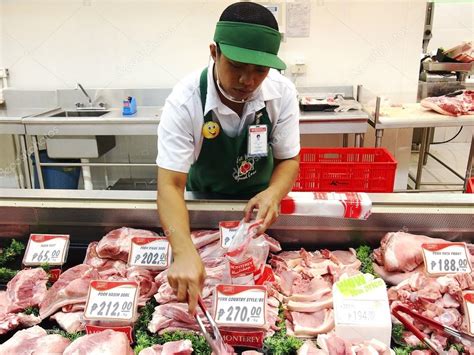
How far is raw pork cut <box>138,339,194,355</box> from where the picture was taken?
1.20 m

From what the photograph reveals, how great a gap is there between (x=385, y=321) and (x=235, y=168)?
0.86 meters

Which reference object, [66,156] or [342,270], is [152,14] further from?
[342,270]

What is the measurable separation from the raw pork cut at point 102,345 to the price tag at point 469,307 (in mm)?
994

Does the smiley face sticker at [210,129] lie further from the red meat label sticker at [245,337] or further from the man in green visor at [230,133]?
the red meat label sticker at [245,337]

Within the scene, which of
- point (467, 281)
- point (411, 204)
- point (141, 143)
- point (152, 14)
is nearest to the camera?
point (467, 281)

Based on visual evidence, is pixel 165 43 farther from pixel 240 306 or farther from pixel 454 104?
pixel 240 306

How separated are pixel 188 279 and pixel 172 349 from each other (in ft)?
0.75

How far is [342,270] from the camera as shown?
1.49 m

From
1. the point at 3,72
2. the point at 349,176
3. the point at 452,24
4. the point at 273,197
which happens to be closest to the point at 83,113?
the point at 3,72

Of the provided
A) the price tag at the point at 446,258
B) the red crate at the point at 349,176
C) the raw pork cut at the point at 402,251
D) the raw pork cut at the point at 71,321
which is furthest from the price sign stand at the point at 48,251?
the red crate at the point at 349,176

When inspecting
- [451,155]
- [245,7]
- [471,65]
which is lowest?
[451,155]

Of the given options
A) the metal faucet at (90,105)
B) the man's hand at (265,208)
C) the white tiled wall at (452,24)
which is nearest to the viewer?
the man's hand at (265,208)

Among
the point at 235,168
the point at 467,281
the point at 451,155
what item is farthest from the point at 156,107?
the point at 451,155

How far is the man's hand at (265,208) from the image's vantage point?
1396mm
